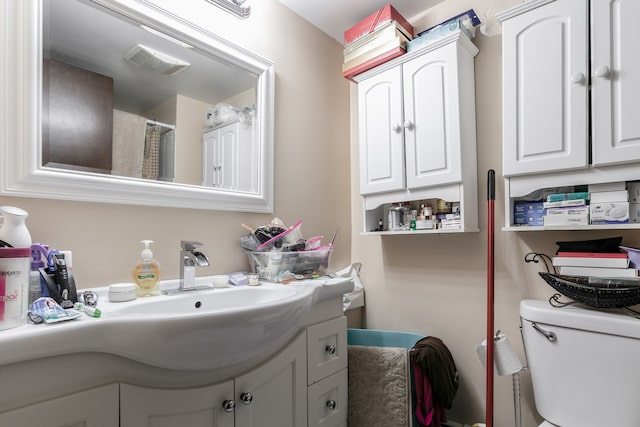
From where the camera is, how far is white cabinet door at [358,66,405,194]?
161 cm

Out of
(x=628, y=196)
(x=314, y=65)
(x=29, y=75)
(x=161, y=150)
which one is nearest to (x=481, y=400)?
(x=628, y=196)

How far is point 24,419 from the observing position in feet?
1.98

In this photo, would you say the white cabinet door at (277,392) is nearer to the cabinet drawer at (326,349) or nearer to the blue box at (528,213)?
the cabinet drawer at (326,349)

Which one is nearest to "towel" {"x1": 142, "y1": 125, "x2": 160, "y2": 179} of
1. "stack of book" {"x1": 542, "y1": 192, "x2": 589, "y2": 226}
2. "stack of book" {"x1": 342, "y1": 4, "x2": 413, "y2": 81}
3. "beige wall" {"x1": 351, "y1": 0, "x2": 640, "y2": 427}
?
"stack of book" {"x1": 342, "y1": 4, "x2": 413, "y2": 81}

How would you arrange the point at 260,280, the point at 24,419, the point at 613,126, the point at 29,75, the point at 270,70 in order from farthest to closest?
the point at 270,70, the point at 260,280, the point at 613,126, the point at 29,75, the point at 24,419

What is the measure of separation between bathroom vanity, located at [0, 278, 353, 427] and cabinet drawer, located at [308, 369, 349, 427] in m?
0.05

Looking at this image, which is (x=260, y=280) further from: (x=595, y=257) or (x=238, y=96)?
(x=595, y=257)

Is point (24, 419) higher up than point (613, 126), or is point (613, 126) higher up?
point (613, 126)

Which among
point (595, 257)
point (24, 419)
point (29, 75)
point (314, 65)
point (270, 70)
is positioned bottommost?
point (24, 419)

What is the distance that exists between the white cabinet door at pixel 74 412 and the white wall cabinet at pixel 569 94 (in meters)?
1.39

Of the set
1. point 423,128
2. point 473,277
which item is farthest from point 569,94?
point 473,277

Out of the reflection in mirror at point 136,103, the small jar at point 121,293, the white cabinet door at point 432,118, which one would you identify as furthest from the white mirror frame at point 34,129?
the white cabinet door at point 432,118

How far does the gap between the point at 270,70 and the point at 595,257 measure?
1507 mm

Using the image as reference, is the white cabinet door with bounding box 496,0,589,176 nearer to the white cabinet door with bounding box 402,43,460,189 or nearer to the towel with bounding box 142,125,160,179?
the white cabinet door with bounding box 402,43,460,189
